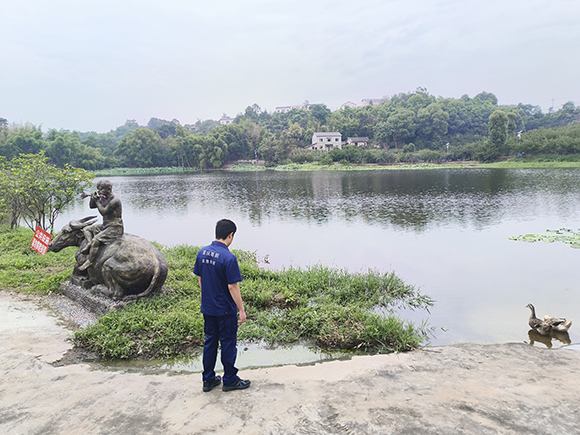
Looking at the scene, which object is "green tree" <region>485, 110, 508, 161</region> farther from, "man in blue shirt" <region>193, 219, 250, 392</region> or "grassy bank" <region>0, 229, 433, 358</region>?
"man in blue shirt" <region>193, 219, 250, 392</region>

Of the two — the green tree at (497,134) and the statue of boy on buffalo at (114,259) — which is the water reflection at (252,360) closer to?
the statue of boy on buffalo at (114,259)

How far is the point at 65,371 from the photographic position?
3.88 meters

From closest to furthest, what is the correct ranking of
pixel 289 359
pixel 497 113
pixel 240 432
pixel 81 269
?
pixel 240 432 < pixel 289 359 < pixel 81 269 < pixel 497 113

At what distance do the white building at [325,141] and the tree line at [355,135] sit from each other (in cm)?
250

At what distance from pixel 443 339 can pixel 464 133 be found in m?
81.0

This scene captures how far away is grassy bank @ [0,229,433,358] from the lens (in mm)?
4691

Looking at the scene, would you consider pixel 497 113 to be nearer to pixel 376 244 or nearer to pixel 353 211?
pixel 353 211

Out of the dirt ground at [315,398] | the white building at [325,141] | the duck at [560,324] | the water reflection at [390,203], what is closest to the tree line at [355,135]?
the white building at [325,141]

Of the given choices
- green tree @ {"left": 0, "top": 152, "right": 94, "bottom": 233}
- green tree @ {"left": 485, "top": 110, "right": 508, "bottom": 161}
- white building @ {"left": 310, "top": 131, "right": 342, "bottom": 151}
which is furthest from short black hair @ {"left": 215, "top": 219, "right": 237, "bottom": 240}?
white building @ {"left": 310, "top": 131, "right": 342, "bottom": 151}

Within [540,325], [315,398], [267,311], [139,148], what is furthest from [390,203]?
[139,148]

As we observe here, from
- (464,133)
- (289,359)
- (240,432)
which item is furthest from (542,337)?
(464,133)

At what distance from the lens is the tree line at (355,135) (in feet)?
162

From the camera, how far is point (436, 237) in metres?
11.5

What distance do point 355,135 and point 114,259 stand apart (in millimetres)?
78577
